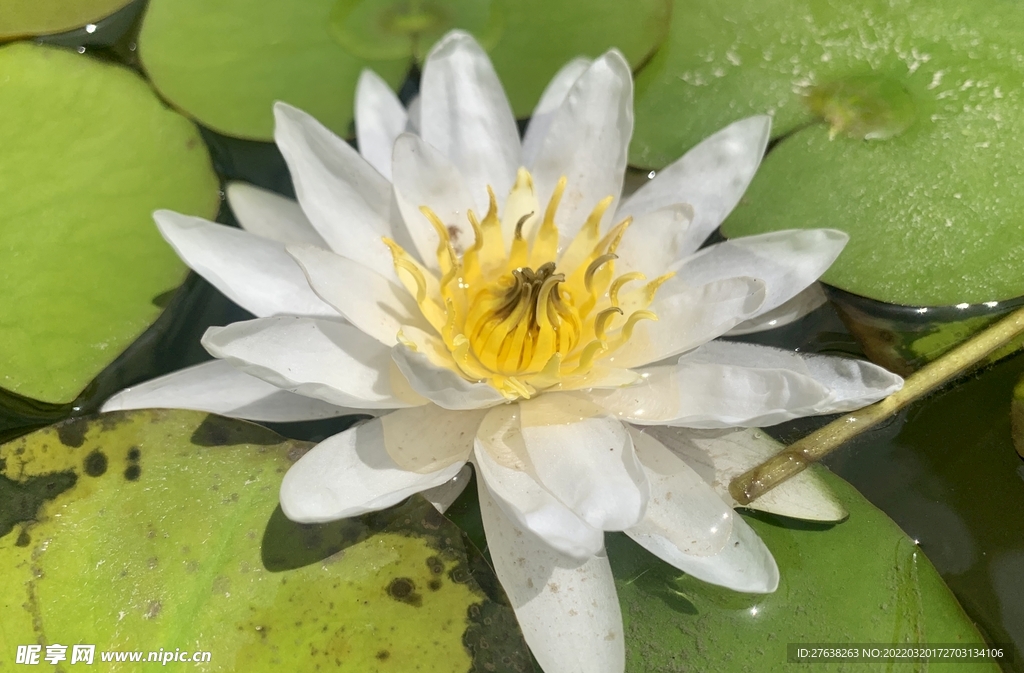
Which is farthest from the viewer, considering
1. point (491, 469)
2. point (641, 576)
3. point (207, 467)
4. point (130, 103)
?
point (130, 103)

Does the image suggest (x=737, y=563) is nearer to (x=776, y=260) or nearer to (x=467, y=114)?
(x=776, y=260)

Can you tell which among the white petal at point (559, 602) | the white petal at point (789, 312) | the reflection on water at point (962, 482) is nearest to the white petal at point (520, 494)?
the white petal at point (559, 602)

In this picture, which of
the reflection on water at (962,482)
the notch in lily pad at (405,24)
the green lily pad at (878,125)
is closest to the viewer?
the reflection on water at (962,482)

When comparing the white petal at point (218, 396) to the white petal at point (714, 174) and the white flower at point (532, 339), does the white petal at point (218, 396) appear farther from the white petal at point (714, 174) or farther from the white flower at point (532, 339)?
the white petal at point (714, 174)

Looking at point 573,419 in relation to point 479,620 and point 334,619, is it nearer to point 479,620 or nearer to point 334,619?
point 479,620

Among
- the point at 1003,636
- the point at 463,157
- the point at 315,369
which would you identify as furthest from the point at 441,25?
the point at 1003,636

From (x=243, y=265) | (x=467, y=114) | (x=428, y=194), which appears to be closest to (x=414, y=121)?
(x=467, y=114)

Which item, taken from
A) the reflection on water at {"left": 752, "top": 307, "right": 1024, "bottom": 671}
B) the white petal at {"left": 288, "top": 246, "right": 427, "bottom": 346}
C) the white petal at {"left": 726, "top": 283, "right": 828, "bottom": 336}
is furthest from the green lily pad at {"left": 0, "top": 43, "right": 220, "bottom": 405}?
the reflection on water at {"left": 752, "top": 307, "right": 1024, "bottom": 671}

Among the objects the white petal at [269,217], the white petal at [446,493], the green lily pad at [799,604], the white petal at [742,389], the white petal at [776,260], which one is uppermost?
the white petal at [776,260]
